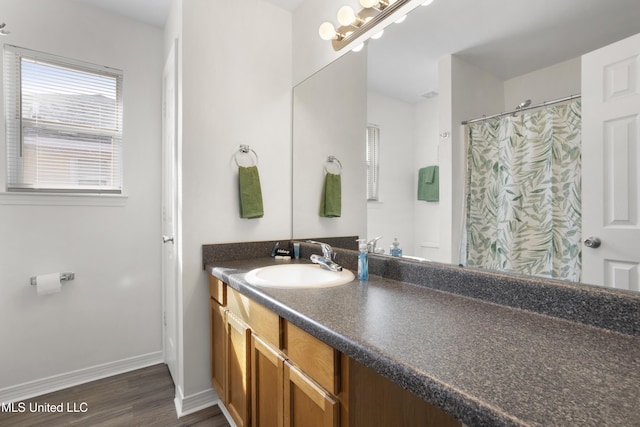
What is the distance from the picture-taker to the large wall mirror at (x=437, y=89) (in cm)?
91

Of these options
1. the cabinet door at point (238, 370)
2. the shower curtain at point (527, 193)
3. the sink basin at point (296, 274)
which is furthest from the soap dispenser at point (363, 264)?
the cabinet door at point (238, 370)

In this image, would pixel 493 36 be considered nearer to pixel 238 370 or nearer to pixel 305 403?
pixel 305 403

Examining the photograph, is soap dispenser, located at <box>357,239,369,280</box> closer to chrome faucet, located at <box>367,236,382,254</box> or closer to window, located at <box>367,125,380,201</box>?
chrome faucet, located at <box>367,236,382,254</box>

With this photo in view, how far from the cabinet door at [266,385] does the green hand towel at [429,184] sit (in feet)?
2.70

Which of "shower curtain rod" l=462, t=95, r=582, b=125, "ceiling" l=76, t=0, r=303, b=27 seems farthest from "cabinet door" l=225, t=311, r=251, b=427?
"ceiling" l=76, t=0, r=303, b=27

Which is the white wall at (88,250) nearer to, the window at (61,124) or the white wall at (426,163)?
the window at (61,124)

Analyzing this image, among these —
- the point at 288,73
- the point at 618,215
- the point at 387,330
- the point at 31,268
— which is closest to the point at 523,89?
the point at 618,215

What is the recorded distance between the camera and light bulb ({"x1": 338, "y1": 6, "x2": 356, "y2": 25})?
1592 millimetres

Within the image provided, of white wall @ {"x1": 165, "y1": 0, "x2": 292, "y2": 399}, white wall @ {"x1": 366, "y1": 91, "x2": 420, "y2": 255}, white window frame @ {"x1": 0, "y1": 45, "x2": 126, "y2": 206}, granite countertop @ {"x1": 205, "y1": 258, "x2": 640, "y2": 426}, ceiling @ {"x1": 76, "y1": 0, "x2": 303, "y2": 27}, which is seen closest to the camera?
granite countertop @ {"x1": 205, "y1": 258, "x2": 640, "y2": 426}

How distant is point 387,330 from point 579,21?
981mm

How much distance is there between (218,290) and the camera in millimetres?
1714

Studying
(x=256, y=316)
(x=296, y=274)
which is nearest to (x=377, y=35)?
(x=296, y=274)

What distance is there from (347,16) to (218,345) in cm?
183

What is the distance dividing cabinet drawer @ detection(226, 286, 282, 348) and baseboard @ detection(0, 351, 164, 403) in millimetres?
1293
